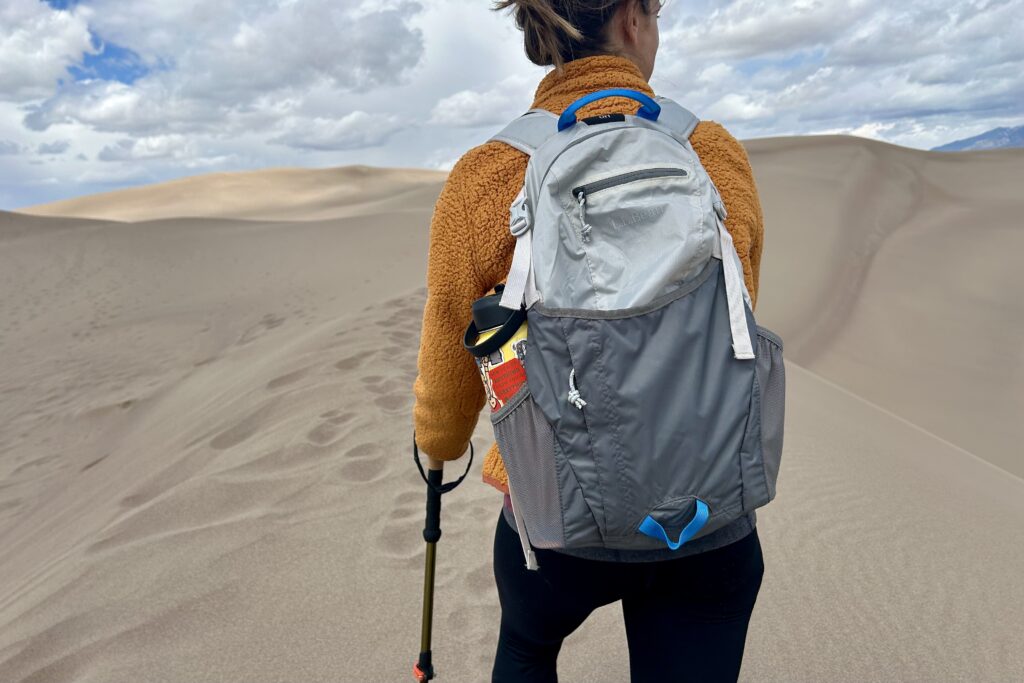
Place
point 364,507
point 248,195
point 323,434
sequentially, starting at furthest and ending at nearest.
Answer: point 248,195, point 323,434, point 364,507

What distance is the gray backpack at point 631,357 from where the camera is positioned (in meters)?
1.06

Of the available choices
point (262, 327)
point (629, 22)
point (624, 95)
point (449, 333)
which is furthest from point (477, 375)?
point (262, 327)

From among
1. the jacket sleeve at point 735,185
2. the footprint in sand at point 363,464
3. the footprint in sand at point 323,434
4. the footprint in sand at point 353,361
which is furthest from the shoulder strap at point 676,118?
the footprint in sand at point 353,361

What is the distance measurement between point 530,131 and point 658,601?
862 mm

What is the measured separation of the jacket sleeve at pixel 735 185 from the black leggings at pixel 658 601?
18.6 inches

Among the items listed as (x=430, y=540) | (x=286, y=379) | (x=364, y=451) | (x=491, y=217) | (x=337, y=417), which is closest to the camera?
(x=491, y=217)

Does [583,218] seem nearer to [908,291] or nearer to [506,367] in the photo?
[506,367]

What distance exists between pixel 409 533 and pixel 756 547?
87.3 inches

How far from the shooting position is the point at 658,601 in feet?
4.13

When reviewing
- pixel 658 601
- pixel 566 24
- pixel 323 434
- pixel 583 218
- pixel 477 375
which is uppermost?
pixel 566 24

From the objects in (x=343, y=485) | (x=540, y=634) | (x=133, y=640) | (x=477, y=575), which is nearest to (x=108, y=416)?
(x=343, y=485)

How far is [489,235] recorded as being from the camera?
1202mm

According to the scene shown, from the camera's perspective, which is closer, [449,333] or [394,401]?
[449,333]

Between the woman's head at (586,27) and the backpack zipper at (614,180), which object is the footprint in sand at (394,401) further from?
the backpack zipper at (614,180)
